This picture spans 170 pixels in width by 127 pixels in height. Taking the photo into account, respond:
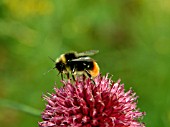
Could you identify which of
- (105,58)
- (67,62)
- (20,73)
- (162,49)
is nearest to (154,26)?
(162,49)

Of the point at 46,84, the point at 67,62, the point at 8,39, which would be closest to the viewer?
the point at 67,62

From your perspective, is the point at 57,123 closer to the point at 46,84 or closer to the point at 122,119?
the point at 122,119

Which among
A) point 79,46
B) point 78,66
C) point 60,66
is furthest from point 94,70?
point 79,46

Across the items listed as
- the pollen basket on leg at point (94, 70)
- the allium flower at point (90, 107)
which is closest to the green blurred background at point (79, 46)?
the allium flower at point (90, 107)

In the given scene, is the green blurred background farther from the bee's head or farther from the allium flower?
the bee's head

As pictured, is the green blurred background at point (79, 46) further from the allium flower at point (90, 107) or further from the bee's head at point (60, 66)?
the bee's head at point (60, 66)

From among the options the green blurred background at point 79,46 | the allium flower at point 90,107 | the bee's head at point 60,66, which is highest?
the green blurred background at point 79,46

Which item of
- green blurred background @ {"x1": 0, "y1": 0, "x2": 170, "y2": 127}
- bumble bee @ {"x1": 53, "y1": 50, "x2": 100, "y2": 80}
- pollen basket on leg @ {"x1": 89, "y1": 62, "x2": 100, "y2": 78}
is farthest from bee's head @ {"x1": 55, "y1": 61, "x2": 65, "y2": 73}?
green blurred background @ {"x1": 0, "y1": 0, "x2": 170, "y2": 127}
